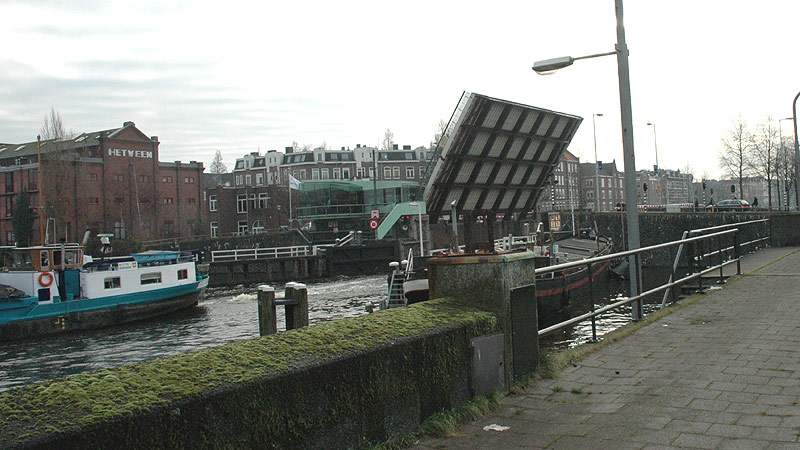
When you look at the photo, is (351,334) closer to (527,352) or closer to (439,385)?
(439,385)

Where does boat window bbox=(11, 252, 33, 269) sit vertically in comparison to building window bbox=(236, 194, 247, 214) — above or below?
below

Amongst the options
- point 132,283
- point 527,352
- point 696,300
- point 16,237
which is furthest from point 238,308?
point 16,237

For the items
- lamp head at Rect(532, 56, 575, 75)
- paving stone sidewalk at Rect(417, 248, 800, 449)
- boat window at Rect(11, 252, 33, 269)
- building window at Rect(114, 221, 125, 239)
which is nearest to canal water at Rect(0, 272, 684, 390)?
boat window at Rect(11, 252, 33, 269)

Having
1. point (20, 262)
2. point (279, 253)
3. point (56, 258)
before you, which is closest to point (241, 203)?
point (279, 253)

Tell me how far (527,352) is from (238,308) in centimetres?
2794

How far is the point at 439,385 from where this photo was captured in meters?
4.64

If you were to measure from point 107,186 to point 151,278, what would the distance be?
3761 cm

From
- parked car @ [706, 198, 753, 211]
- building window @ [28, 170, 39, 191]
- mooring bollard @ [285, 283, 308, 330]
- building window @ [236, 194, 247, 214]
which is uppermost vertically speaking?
building window @ [28, 170, 39, 191]

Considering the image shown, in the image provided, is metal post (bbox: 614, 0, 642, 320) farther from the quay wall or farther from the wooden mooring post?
the quay wall

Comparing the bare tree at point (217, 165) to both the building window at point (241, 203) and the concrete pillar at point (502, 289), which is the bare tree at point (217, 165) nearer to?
the building window at point (241, 203)

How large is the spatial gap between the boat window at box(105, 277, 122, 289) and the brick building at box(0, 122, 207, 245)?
3041 cm

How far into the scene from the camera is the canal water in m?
19.5

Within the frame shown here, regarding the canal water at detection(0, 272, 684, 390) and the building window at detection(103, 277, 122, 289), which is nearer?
the canal water at detection(0, 272, 684, 390)

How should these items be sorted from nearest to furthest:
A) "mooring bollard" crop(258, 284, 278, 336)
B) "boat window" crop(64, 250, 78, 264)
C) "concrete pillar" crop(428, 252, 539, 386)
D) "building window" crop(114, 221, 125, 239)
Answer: "concrete pillar" crop(428, 252, 539, 386) → "mooring bollard" crop(258, 284, 278, 336) → "boat window" crop(64, 250, 78, 264) → "building window" crop(114, 221, 125, 239)
